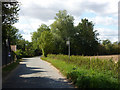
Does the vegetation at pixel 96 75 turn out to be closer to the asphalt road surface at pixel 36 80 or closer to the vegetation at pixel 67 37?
the asphalt road surface at pixel 36 80

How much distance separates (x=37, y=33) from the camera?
81.5 m

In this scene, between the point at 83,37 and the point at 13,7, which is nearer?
the point at 13,7

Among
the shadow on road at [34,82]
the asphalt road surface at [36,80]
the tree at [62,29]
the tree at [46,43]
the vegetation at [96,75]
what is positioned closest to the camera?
the vegetation at [96,75]

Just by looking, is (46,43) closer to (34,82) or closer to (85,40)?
(85,40)

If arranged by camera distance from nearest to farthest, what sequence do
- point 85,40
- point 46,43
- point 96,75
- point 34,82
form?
point 96,75 → point 34,82 → point 46,43 → point 85,40

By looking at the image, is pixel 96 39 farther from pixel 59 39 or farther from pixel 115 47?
pixel 59 39

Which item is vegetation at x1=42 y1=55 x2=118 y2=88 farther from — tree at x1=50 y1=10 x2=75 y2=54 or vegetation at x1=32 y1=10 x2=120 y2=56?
tree at x1=50 y1=10 x2=75 y2=54

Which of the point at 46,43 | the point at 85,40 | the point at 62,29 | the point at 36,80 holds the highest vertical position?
the point at 62,29

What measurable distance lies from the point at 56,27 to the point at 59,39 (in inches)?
192

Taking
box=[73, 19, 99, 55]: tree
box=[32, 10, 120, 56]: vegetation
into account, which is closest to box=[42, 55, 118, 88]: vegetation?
box=[32, 10, 120, 56]: vegetation

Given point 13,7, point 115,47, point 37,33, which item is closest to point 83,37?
point 115,47

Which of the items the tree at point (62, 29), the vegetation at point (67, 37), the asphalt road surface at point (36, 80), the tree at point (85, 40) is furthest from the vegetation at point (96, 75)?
the tree at point (85, 40)

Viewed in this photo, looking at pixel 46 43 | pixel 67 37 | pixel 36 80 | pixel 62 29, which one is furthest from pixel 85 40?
pixel 36 80

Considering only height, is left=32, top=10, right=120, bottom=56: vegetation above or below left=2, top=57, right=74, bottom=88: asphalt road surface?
above
